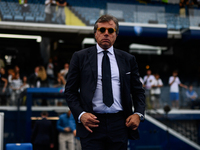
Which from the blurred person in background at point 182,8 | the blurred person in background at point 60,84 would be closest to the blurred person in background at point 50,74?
the blurred person in background at point 60,84

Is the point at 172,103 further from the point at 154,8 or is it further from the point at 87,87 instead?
the point at 87,87

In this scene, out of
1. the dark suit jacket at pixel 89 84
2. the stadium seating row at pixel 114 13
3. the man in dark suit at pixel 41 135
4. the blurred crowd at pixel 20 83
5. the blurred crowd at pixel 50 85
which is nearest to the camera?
the dark suit jacket at pixel 89 84

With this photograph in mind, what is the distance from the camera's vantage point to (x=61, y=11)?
46.1 ft

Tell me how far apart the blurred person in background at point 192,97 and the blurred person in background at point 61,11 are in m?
7.27

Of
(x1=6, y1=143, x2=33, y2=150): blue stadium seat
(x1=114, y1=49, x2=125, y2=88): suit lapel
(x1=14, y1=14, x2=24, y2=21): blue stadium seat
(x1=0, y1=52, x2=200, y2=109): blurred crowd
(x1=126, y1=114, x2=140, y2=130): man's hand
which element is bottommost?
(x1=0, y1=52, x2=200, y2=109): blurred crowd

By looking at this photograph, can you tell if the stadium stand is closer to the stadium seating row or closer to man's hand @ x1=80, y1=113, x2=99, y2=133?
the stadium seating row

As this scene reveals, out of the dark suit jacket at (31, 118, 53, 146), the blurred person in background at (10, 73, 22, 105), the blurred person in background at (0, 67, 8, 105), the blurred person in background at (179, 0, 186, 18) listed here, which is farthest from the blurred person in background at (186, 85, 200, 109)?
the blurred person in background at (0, 67, 8, 105)

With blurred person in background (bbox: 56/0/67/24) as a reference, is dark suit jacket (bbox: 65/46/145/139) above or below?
below

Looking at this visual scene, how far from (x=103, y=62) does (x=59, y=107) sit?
8.56 m

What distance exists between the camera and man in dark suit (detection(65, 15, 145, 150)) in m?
2.21

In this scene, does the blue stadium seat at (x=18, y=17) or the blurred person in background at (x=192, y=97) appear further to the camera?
the blue stadium seat at (x=18, y=17)

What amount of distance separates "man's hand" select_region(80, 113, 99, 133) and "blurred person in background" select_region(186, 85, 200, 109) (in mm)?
11196

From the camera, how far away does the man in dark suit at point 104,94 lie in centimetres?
221

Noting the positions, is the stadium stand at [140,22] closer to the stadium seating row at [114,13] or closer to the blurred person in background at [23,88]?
the stadium seating row at [114,13]
